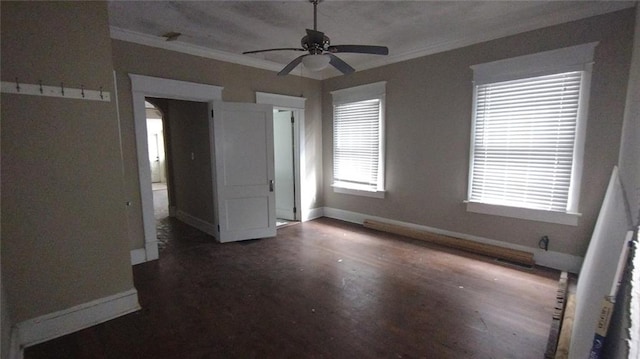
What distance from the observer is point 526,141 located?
3.29 metres

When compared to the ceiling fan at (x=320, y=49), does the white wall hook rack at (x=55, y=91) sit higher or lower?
lower

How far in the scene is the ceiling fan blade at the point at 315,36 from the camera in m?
2.40

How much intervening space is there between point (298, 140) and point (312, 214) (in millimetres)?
1484

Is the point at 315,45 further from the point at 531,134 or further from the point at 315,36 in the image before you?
the point at 531,134

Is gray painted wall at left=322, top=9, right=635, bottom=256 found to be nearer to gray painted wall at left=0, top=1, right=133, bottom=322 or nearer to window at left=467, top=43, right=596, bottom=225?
window at left=467, top=43, right=596, bottom=225

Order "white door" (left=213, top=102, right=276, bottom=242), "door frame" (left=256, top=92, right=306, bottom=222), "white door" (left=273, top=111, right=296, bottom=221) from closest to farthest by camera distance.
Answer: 1. "white door" (left=213, top=102, right=276, bottom=242)
2. "door frame" (left=256, top=92, right=306, bottom=222)
3. "white door" (left=273, top=111, right=296, bottom=221)

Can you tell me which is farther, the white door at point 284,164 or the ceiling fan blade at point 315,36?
the white door at point 284,164

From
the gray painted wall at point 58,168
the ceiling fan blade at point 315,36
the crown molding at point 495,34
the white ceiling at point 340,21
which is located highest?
the white ceiling at point 340,21

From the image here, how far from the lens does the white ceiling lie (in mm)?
2781

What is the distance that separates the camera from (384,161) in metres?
4.71

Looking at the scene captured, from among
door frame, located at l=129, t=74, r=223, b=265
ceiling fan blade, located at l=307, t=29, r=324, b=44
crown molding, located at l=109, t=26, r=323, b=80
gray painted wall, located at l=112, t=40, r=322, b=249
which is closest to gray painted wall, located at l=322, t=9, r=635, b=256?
gray painted wall, located at l=112, t=40, r=322, b=249

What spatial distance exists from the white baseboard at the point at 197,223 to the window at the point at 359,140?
232cm

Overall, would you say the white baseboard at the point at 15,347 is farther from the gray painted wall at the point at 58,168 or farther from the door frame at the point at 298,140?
the door frame at the point at 298,140

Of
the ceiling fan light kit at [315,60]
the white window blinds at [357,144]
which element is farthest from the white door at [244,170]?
the ceiling fan light kit at [315,60]
